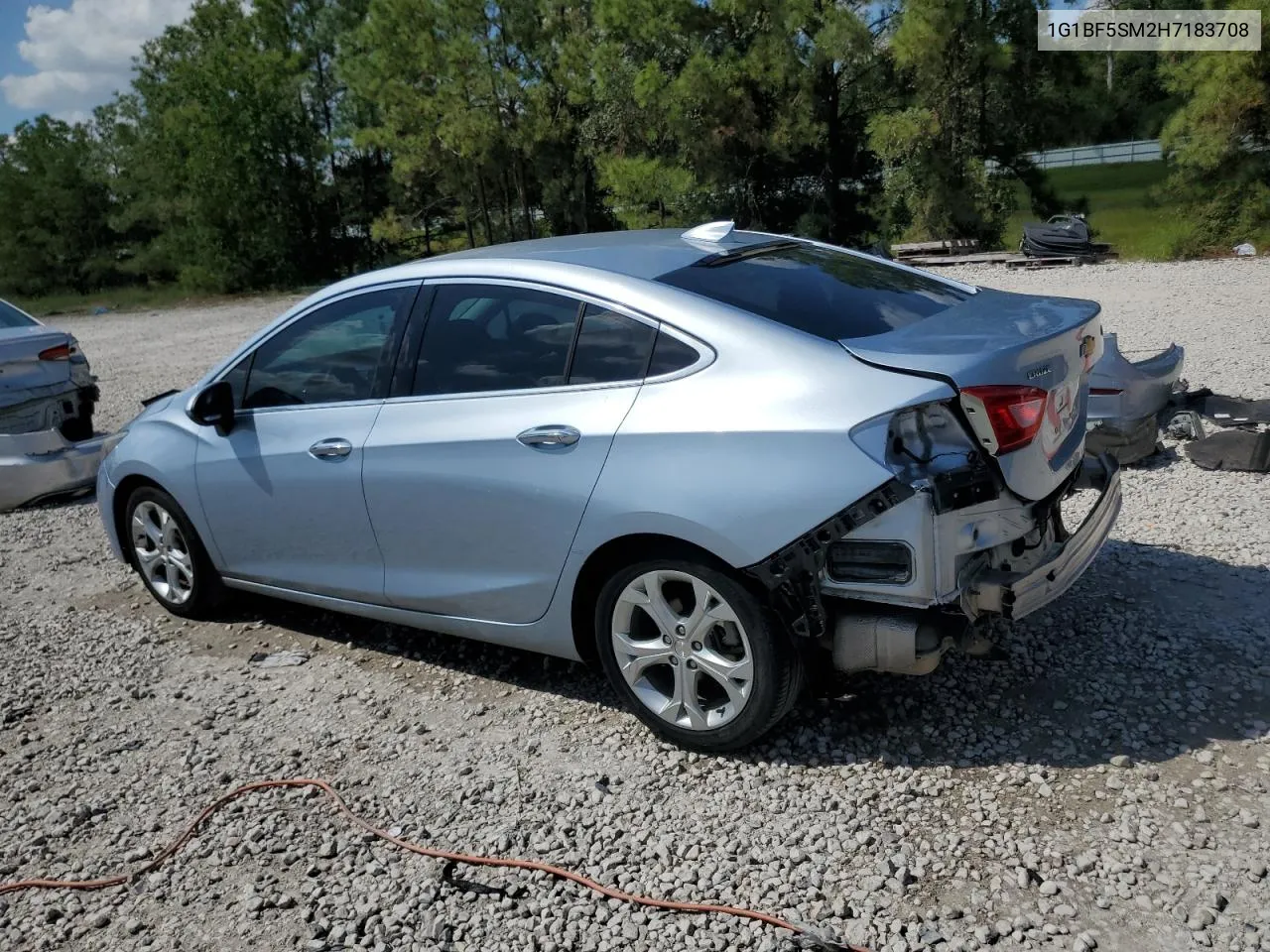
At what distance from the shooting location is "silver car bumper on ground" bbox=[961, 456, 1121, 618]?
10.8 ft

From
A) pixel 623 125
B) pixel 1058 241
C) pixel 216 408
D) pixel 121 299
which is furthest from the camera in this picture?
pixel 121 299

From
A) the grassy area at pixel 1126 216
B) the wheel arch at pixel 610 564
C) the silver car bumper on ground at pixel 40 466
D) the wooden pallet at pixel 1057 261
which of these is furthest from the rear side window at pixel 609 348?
the grassy area at pixel 1126 216

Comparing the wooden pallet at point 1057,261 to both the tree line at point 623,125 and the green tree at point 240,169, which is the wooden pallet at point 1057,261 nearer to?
the tree line at point 623,125

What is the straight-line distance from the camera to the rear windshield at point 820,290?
3.63 meters

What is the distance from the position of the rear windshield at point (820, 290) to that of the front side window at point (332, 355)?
4.21ft

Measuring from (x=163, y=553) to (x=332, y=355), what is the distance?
166cm

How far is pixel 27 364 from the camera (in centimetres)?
803

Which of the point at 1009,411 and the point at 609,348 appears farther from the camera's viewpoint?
the point at 609,348

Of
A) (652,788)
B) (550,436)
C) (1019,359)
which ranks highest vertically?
(1019,359)

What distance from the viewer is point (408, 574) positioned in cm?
429

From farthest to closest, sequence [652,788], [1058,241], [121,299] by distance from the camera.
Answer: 1. [121,299]
2. [1058,241]
3. [652,788]

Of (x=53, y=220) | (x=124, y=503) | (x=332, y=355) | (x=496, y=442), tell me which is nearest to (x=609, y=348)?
(x=496, y=442)

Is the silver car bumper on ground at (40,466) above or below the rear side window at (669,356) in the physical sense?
below

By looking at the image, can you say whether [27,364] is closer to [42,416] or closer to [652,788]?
[42,416]
